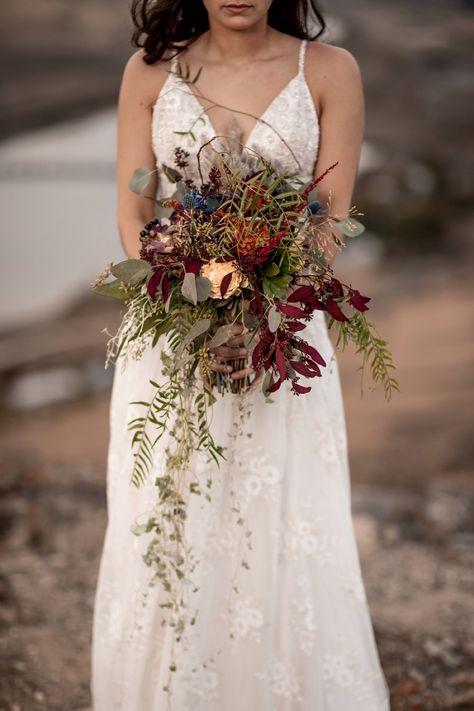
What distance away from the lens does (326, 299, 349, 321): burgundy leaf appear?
1918mm

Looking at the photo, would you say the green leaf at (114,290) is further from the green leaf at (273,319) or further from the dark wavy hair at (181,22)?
the dark wavy hair at (181,22)

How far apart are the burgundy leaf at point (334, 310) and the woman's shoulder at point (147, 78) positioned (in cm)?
88

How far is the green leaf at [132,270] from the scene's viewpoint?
1.93 meters

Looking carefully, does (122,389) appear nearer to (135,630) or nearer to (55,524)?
(135,630)

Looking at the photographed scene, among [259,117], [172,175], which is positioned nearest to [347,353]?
[259,117]

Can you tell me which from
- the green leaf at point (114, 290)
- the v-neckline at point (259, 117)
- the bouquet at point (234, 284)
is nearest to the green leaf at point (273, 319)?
the bouquet at point (234, 284)

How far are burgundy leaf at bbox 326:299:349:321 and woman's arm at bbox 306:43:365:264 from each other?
0.46 metres

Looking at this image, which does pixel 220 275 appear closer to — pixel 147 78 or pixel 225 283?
pixel 225 283

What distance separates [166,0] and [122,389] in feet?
3.68

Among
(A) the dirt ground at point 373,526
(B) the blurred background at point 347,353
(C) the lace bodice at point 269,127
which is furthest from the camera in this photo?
(B) the blurred background at point 347,353

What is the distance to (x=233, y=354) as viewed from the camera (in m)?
2.06

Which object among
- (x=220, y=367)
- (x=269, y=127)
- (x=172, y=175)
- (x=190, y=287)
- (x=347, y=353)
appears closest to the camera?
(x=190, y=287)

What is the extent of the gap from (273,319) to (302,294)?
3.7 inches

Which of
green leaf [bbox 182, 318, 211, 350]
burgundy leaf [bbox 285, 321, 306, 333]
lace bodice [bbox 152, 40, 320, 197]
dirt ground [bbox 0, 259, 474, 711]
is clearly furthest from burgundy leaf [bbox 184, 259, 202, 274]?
dirt ground [bbox 0, 259, 474, 711]
